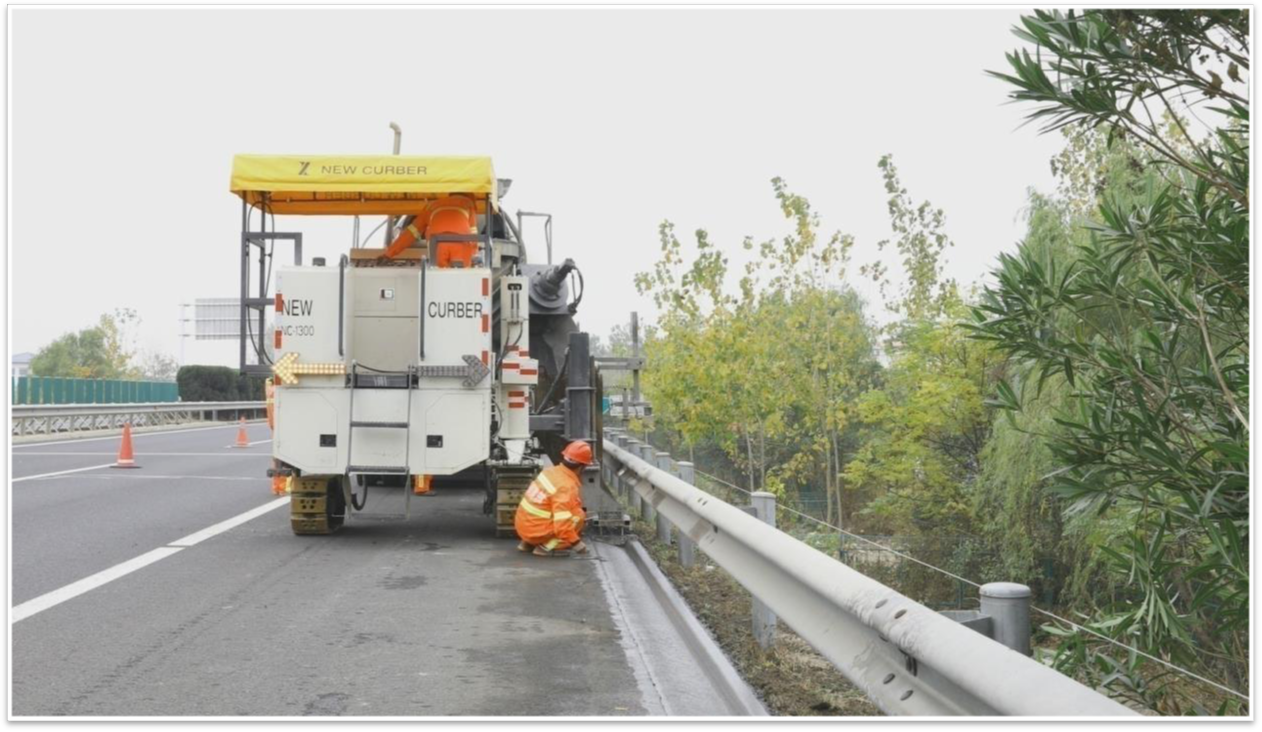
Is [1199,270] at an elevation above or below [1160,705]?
above

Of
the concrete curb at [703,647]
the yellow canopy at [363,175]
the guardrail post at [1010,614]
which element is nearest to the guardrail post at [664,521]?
the concrete curb at [703,647]

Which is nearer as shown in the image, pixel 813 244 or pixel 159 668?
pixel 159 668

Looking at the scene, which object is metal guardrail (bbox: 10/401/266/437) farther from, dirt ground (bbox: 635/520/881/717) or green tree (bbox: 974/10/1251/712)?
green tree (bbox: 974/10/1251/712)

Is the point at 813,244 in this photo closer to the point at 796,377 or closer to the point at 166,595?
the point at 796,377

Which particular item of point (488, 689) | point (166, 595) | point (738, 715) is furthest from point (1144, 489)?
point (166, 595)

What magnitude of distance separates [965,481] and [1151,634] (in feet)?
65.3

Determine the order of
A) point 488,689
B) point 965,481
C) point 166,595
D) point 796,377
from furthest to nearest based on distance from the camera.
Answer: point 796,377 < point 965,481 < point 166,595 < point 488,689

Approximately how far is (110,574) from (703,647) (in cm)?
471

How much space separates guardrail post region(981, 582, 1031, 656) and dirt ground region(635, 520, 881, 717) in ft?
7.18

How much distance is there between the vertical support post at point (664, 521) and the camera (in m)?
11.0

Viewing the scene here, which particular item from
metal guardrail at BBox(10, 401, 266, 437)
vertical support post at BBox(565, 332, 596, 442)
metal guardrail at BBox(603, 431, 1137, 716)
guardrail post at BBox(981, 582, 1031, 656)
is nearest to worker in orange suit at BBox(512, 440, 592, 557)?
vertical support post at BBox(565, 332, 596, 442)

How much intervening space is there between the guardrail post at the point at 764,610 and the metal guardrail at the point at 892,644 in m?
0.19

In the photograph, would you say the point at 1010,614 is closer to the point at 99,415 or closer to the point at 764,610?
the point at 764,610

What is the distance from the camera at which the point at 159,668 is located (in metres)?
6.01
